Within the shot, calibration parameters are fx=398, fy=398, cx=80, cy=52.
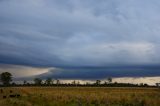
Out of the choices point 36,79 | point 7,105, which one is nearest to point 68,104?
point 7,105

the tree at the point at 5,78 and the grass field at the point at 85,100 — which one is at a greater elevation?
the tree at the point at 5,78

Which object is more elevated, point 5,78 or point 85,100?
point 5,78

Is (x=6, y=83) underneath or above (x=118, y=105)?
above

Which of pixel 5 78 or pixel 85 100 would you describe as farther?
pixel 5 78

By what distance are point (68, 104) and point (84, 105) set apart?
3.52m

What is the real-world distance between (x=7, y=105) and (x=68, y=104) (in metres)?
6.77

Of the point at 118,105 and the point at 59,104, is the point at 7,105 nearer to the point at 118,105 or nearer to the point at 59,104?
the point at 59,104

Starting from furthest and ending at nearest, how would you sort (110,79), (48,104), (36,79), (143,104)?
(36,79), (110,79), (48,104), (143,104)

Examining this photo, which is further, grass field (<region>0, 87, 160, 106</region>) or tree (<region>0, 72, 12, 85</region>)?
tree (<region>0, 72, 12, 85</region>)

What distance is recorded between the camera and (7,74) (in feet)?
523

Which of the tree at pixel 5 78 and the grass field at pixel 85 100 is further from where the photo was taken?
the tree at pixel 5 78

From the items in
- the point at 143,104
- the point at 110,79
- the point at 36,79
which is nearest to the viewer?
the point at 143,104

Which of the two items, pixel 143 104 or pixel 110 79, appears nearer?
pixel 143 104

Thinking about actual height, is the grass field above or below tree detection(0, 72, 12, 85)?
below
